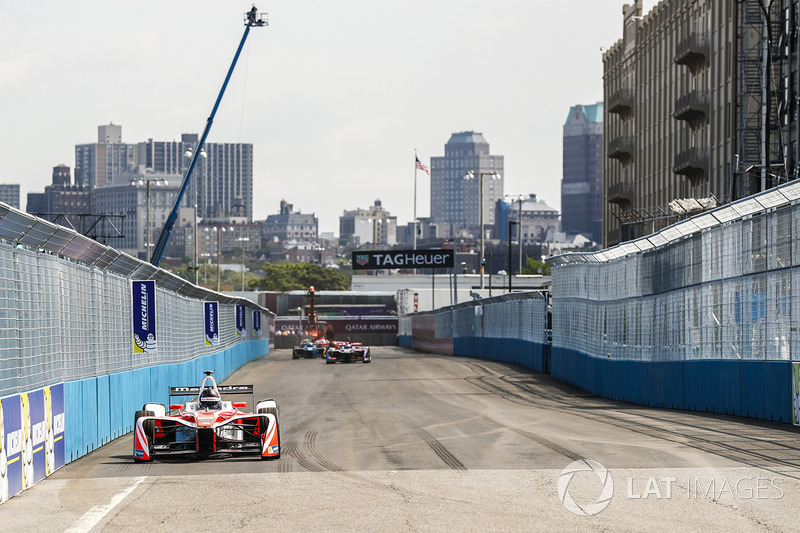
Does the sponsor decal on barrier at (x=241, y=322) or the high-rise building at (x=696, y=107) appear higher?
the high-rise building at (x=696, y=107)

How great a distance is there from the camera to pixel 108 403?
738 inches

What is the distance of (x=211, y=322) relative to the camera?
127ft

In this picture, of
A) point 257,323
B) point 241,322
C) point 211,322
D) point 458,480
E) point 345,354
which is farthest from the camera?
point 257,323

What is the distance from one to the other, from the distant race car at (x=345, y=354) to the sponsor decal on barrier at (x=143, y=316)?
30.8 meters

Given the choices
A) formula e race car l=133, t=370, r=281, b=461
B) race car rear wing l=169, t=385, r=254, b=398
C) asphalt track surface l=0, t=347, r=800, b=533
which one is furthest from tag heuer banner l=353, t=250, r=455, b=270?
formula e race car l=133, t=370, r=281, b=461

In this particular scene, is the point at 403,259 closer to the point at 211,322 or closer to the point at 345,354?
the point at 345,354

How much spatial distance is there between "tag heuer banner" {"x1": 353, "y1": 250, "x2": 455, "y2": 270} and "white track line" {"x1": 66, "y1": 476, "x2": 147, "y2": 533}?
3121 inches

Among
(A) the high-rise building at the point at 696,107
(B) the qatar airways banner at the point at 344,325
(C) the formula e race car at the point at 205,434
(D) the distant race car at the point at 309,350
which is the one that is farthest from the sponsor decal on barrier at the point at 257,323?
(C) the formula e race car at the point at 205,434

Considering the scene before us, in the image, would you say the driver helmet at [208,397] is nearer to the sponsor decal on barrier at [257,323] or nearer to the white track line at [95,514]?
the white track line at [95,514]

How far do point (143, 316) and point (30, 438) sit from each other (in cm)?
892

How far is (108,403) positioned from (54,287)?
3.55m

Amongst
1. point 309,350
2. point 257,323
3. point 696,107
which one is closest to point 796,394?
point 696,107

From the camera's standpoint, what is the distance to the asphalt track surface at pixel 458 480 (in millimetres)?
10602

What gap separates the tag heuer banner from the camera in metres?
92.6
